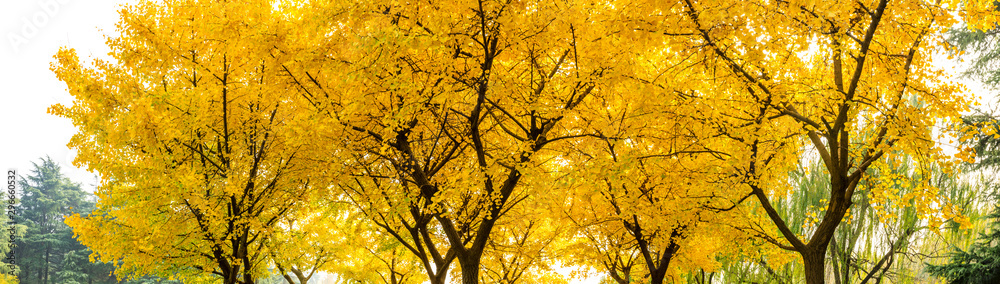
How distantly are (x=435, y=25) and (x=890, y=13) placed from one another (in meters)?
4.60

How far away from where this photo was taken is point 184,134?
8594mm

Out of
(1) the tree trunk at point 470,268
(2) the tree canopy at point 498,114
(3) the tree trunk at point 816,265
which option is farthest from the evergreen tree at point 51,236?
(3) the tree trunk at point 816,265

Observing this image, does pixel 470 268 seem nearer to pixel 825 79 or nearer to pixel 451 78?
pixel 451 78

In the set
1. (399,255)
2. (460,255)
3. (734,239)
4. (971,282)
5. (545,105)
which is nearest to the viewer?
(545,105)

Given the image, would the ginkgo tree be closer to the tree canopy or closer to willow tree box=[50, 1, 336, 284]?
the tree canopy

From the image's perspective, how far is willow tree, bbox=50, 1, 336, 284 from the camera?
8125 millimetres

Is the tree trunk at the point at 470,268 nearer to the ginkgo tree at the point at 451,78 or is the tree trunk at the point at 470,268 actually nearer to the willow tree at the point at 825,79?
the ginkgo tree at the point at 451,78

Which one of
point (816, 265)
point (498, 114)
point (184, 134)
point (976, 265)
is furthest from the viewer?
point (976, 265)

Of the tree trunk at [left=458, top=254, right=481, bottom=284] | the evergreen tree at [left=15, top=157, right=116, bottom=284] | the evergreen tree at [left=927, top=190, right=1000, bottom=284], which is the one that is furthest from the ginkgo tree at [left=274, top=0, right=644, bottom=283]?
the evergreen tree at [left=15, top=157, right=116, bottom=284]

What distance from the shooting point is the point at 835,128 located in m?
6.40

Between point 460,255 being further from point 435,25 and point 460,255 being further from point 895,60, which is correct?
point 895,60

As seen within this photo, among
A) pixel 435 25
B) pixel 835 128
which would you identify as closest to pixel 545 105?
pixel 435 25

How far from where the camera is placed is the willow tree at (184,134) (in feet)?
26.7

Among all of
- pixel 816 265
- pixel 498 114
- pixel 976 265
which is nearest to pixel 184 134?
pixel 498 114
